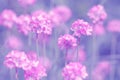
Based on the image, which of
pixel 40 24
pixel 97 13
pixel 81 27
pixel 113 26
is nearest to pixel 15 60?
pixel 40 24

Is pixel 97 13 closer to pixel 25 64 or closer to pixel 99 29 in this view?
pixel 99 29

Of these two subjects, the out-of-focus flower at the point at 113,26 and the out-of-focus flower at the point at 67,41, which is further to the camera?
the out-of-focus flower at the point at 113,26

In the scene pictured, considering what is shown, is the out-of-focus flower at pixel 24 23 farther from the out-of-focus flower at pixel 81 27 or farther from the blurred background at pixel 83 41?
the out-of-focus flower at pixel 81 27

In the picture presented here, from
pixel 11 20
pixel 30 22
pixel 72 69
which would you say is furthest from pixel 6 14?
pixel 72 69

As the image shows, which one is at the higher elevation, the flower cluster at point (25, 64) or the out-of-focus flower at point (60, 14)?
the out-of-focus flower at point (60, 14)

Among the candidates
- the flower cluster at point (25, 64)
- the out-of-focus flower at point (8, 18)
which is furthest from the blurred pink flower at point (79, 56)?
the out-of-focus flower at point (8, 18)

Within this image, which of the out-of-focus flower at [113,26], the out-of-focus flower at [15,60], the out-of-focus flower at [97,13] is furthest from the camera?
the out-of-focus flower at [113,26]

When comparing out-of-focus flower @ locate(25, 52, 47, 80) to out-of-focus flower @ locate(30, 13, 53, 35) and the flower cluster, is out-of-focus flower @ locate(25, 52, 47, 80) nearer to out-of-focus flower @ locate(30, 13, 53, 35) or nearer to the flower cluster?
the flower cluster

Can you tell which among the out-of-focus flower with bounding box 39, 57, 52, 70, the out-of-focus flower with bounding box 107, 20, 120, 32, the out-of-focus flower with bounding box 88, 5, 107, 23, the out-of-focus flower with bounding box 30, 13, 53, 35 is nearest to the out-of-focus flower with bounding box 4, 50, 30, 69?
the out-of-focus flower with bounding box 30, 13, 53, 35

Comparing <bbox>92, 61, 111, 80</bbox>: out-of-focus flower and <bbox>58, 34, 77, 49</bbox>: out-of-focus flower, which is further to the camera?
<bbox>92, 61, 111, 80</bbox>: out-of-focus flower
